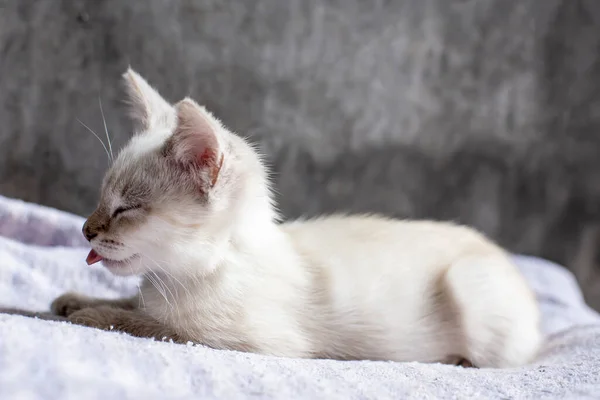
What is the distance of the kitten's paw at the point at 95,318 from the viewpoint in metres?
0.79

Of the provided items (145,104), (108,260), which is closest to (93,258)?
(108,260)

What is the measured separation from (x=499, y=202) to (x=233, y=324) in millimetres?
1228

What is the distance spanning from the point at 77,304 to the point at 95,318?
15 cm

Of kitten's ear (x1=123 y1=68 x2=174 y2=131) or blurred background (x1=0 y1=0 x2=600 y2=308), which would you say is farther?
blurred background (x1=0 y1=0 x2=600 y2=308)

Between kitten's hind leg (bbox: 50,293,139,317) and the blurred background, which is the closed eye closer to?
kitten's hind leg (bbox: 50,293,139,317)

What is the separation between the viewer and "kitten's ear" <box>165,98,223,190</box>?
28.9 inches

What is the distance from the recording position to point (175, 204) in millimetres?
780

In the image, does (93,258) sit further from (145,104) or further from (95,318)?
(145,104)

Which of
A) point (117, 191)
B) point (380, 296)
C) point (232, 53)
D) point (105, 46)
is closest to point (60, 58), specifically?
point (105, 46)

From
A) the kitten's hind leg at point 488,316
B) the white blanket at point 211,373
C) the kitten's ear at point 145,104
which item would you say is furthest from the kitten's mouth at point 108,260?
the kitten's hind leg at point 488,316

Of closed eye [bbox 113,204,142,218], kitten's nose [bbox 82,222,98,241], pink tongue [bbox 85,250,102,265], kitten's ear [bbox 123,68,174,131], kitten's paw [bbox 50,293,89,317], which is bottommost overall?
kitten's paw [bbox 50,293,89,317]

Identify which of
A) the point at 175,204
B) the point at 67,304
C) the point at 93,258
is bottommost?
the point at 67,304

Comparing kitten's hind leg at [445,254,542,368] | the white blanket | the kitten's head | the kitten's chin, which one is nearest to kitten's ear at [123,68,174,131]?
the kitten's head

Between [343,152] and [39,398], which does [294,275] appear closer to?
[39,398]
